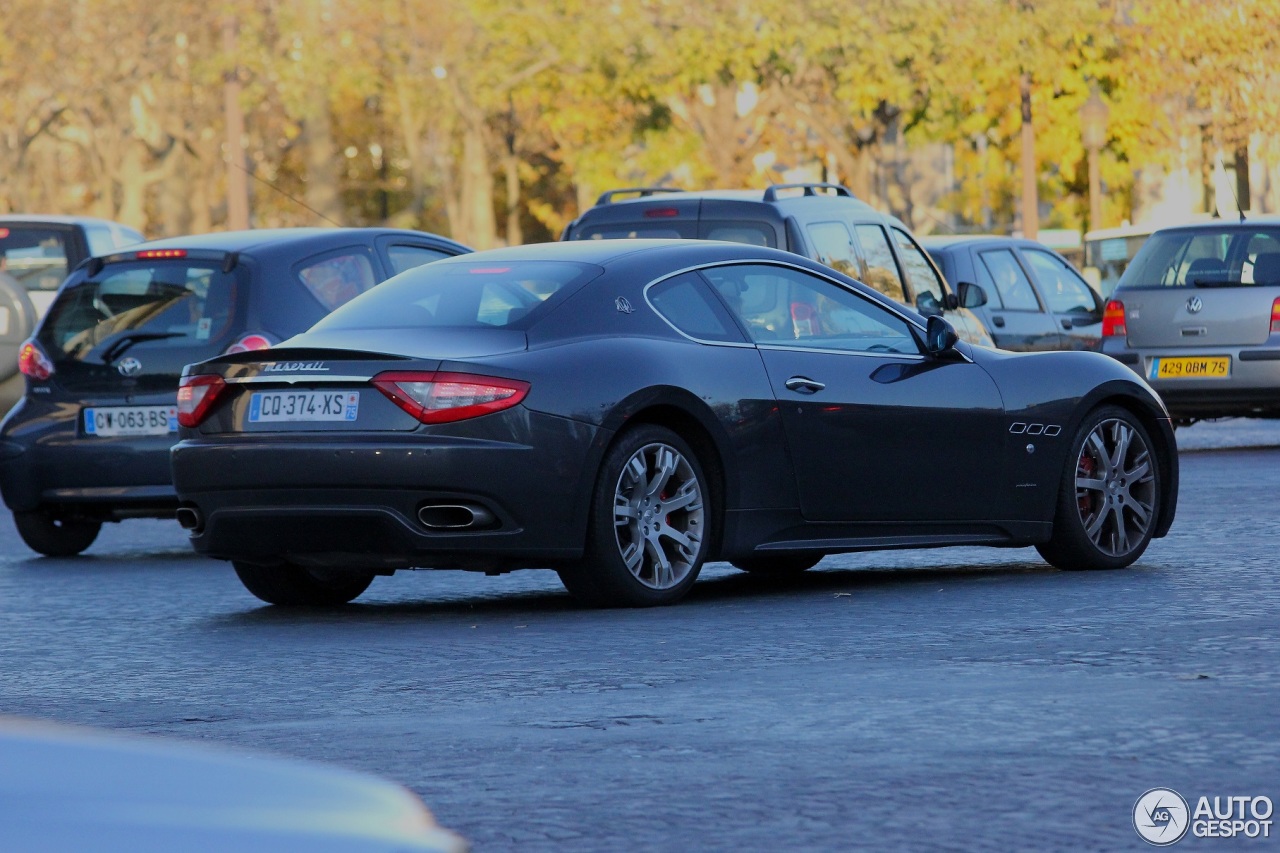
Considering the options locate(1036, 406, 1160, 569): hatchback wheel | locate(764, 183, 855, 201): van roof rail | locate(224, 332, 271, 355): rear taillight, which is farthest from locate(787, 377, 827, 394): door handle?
locate(764, 183, 855, 201): van roof rail

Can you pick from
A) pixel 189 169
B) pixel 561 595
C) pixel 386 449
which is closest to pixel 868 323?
pixel 561 595

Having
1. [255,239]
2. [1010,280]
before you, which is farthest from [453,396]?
[1010,280]

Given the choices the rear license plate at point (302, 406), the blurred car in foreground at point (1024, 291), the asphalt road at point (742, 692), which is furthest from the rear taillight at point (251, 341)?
the blurred car in foreground at point (1024, 291)

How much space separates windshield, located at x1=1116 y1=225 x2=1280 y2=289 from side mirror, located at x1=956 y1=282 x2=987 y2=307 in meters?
4.46

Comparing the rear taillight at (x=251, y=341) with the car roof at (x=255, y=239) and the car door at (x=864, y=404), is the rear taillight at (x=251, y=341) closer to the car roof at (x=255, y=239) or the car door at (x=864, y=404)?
the car roof at (x=255, y=239)

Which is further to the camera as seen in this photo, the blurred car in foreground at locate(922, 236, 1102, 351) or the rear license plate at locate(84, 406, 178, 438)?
the blurred car in foreground at locate(922, 236, 1102, 351)

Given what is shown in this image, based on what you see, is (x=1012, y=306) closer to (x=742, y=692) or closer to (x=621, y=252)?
(x=621, y=252)

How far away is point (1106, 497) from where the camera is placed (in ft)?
32.7

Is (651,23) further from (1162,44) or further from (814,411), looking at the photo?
(814,411)

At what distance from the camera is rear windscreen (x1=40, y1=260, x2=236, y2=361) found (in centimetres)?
1178

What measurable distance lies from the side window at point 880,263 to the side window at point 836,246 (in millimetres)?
111

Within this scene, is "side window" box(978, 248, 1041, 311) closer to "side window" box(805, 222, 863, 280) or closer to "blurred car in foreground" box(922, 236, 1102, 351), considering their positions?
"blurred car in foreground" box(922, 236, 1102, 351)

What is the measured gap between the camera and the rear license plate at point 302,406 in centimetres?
847

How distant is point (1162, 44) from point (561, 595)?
35.0 m
